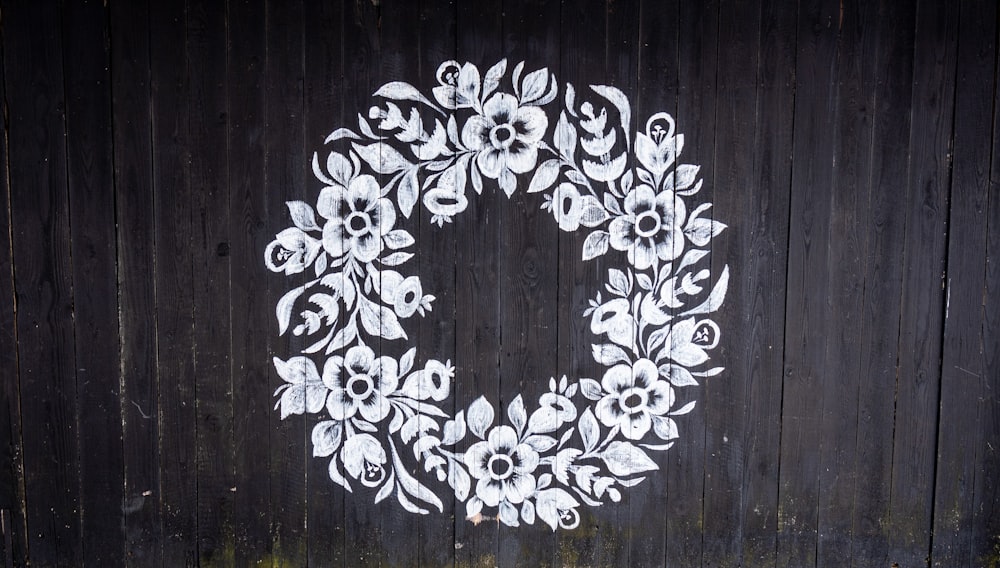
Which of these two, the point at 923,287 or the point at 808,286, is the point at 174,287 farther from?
the point at 923,287

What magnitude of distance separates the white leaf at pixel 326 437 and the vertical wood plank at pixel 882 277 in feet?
5.60

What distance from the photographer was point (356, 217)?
2.27 m

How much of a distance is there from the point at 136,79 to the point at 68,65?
211mm

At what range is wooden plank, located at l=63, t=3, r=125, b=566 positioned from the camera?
2230 millimetres

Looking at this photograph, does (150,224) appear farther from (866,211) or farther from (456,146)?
(866,211)

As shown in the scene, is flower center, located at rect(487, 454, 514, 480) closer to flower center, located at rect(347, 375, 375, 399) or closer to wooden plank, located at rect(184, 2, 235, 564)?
flower center, located at rect(347, 375, 375, 399)

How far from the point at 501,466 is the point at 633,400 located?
0.48 m

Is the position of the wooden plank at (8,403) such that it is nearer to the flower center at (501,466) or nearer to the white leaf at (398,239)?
the white leaf at (398,239)

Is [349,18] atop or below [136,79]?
atop

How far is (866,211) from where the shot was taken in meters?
2.30

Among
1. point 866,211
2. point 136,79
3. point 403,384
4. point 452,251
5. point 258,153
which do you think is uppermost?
point 136,79

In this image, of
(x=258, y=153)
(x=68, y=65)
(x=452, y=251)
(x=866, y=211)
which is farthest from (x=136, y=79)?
(x=866, y=211)

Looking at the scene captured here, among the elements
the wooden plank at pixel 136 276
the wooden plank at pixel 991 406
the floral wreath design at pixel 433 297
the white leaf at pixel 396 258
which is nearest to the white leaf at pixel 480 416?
the floral wreath design at pixel 433 297

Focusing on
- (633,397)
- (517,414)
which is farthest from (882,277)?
(517,414)
